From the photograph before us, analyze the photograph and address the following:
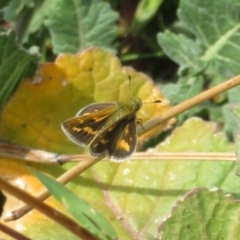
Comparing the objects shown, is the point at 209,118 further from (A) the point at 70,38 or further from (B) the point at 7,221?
(B) the point at 7,221

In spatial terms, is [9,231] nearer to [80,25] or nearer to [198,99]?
[198,99]

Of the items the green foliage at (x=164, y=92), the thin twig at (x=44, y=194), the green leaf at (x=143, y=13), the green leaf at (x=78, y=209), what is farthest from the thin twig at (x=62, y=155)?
the green leaf at (x=143, y=13)

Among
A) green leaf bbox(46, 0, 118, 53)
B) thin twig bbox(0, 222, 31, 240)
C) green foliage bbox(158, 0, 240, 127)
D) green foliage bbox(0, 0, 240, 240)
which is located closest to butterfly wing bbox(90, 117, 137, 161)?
green foliage bbox(0, 0, 240, 240)

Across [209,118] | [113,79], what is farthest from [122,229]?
[209,118]

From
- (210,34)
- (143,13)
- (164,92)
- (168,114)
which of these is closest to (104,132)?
(168,114)

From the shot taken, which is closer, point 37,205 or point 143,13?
point 37,205
